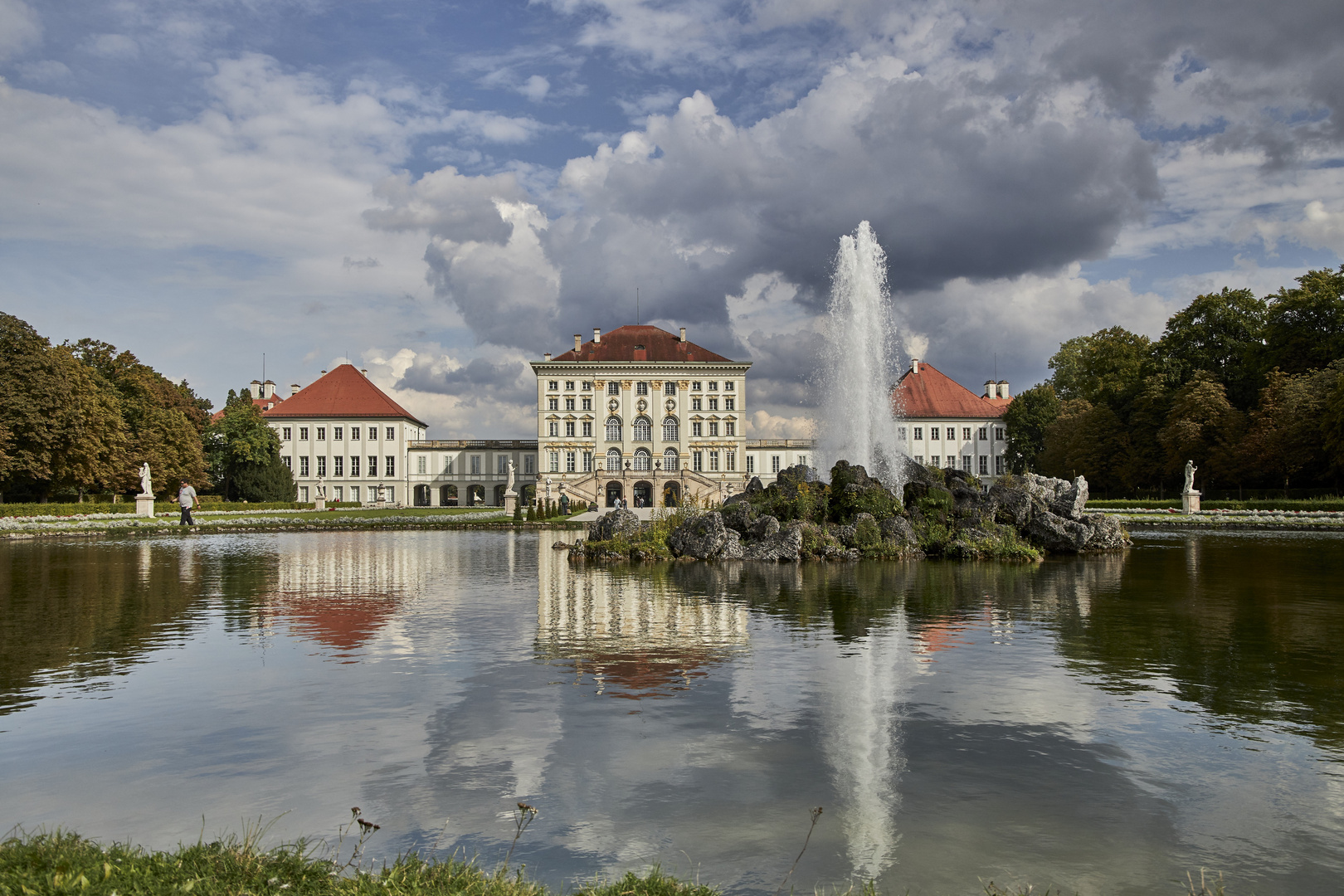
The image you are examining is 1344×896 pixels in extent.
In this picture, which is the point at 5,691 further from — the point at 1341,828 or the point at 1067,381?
the point at 1067,381

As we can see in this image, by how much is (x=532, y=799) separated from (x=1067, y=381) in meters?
90.6

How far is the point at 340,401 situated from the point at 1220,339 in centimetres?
8038

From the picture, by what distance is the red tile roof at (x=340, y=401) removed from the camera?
93188 millimetres

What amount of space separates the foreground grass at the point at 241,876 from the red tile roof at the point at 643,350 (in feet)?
287

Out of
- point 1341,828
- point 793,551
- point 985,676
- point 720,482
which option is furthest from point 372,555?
point 720,482

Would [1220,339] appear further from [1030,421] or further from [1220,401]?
[1030,421]

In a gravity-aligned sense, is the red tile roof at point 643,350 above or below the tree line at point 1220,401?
above

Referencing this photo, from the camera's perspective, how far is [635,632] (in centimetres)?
1094

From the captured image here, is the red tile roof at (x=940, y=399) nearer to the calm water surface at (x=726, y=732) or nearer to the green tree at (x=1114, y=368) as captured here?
the green tree at (x=1114, y=368)

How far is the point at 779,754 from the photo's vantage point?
19.9 feet

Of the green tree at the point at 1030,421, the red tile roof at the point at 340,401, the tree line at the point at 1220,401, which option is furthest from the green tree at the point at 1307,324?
the red tile roof at the point at 340,401

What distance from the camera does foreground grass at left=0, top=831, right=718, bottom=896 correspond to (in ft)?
12.5

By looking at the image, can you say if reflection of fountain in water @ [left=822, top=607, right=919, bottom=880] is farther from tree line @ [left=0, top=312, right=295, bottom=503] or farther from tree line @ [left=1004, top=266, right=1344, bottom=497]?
tree line @ [left=0, top=312, right=295, bottom=503]

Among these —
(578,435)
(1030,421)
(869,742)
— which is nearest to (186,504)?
(869,742)
